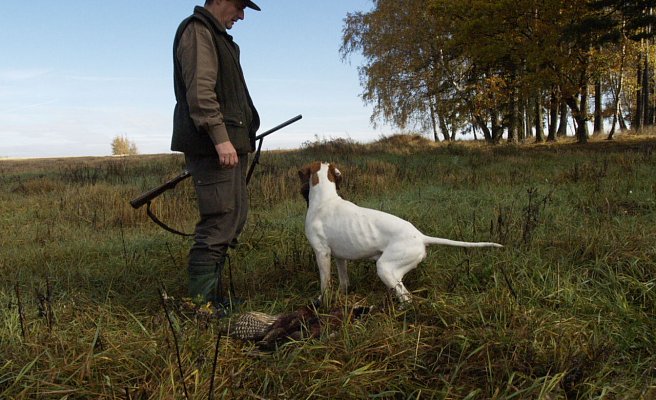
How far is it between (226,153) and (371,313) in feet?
4.42

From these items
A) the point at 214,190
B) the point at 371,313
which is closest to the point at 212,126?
the point at 214,190

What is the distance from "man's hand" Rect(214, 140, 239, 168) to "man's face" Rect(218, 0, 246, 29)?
91 centimetres

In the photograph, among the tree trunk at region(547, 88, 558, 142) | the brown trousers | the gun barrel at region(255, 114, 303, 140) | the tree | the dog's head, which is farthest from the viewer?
the tree

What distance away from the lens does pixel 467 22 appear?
15703mm

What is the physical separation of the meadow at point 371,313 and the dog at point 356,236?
205mm

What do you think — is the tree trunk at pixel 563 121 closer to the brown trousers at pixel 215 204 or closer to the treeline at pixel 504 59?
the treeline at pixel 504 59

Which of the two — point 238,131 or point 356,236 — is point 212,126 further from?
point 356,236

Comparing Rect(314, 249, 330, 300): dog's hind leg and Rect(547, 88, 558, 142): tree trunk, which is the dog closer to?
Rect(314, 249, 330, 300): dog's hind leg

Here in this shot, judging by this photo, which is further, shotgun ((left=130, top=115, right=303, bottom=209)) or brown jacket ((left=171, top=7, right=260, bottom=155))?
shotgun ((left=130, top=115, right=303, bottom=209))

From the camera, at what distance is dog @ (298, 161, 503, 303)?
2900 mm

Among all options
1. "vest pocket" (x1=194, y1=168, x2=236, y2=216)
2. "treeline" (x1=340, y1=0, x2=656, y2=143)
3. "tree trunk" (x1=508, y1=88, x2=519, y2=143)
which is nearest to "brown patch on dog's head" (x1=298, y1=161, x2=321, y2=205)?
"vest pocket" (x1=194, y1=168, x2=236, y2=216)

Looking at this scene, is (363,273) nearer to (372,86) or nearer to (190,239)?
(190,239)

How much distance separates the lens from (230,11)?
3.22 meters

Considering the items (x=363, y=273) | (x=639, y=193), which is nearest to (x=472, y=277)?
(x=363, y=273)
